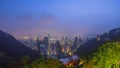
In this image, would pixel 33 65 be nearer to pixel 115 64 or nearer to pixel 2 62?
pixel 115 64

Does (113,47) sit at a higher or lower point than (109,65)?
higher

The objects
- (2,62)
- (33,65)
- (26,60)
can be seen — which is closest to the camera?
(33,65)

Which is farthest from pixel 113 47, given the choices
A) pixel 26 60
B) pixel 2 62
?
pixel 2 62

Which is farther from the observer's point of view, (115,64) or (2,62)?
(2,62)

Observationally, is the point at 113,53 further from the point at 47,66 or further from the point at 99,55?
the point at 47,66

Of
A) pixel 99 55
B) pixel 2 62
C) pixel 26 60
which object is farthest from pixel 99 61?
pixel 2 62

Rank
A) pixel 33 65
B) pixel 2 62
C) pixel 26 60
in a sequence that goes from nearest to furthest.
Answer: pixel 33 65 → pixel 26 60 → pixel 2 62
